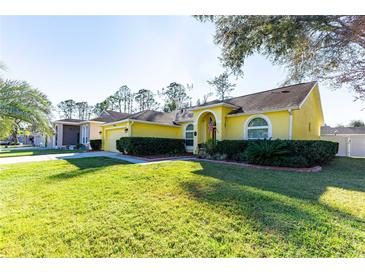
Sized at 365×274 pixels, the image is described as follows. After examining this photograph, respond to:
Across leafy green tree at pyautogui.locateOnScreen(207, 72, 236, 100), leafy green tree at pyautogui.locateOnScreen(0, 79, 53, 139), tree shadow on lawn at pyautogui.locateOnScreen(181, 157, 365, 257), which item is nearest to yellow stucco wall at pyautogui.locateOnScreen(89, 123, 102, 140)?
leafy green tree at pyautogui.locateOnScreen(0, 79, 53, 139)

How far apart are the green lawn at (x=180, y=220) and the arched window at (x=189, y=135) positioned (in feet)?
37.1

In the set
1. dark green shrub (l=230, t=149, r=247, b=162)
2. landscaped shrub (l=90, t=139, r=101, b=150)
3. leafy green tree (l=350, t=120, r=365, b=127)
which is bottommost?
dark green shrub (l=230, t=149, r=247, b=162)

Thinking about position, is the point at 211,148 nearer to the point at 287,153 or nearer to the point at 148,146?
the point at 287,153

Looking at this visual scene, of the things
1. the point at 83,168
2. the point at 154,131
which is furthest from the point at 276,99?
the point at 83,168

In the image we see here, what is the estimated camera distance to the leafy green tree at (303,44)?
336 inches

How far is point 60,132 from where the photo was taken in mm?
23797

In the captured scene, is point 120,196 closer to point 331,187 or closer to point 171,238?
point 171,238

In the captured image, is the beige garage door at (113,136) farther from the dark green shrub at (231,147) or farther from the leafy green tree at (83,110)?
the leafy green tree at (83,110)

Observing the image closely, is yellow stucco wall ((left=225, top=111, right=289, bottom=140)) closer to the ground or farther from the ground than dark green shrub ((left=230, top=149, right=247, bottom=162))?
farther from the ground

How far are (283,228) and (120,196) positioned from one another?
3.51 meters

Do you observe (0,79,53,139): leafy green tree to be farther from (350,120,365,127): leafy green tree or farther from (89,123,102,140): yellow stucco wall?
(350,120,365,127): leafy green tree

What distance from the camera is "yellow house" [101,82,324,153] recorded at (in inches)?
429

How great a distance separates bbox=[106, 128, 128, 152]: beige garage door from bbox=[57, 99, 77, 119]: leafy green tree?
4970cm

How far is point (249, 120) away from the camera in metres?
12.2
